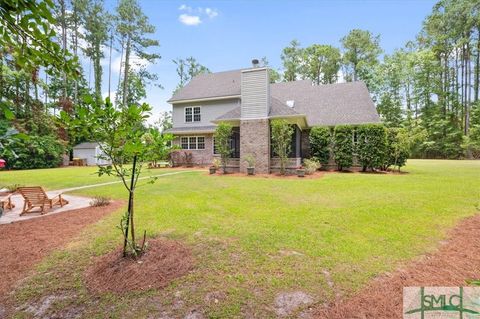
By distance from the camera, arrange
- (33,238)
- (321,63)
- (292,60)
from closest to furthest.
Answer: (33,238) → (321,63) → (292,60)

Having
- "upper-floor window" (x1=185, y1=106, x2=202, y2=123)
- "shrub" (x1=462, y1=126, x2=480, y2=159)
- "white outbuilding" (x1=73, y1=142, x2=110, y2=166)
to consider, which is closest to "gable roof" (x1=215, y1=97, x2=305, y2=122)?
"upper-floor window" (x1=185, y1=106, x2=202, y2=123)

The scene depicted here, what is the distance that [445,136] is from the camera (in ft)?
111

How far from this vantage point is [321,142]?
16234 millimetres

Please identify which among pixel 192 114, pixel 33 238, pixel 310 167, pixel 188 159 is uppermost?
pixel 192 114

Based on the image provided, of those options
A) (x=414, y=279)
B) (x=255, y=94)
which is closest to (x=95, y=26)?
(x=255, y=94)

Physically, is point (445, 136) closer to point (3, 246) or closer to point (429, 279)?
point (429, 279)

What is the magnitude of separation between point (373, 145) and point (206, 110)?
13713 mm

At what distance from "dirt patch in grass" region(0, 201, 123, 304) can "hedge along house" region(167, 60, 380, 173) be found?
9.57m

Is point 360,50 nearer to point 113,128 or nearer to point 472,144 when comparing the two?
point 472,144

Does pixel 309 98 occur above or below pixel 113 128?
above

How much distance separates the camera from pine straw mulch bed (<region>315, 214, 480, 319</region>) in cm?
280

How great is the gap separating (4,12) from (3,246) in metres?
5.06

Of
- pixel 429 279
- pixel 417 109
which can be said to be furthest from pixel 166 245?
pixel 417 109

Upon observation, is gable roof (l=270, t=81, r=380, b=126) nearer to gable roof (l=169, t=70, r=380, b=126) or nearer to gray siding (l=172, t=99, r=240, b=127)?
gable roof (l=169, t=70, r=380, b=126)
